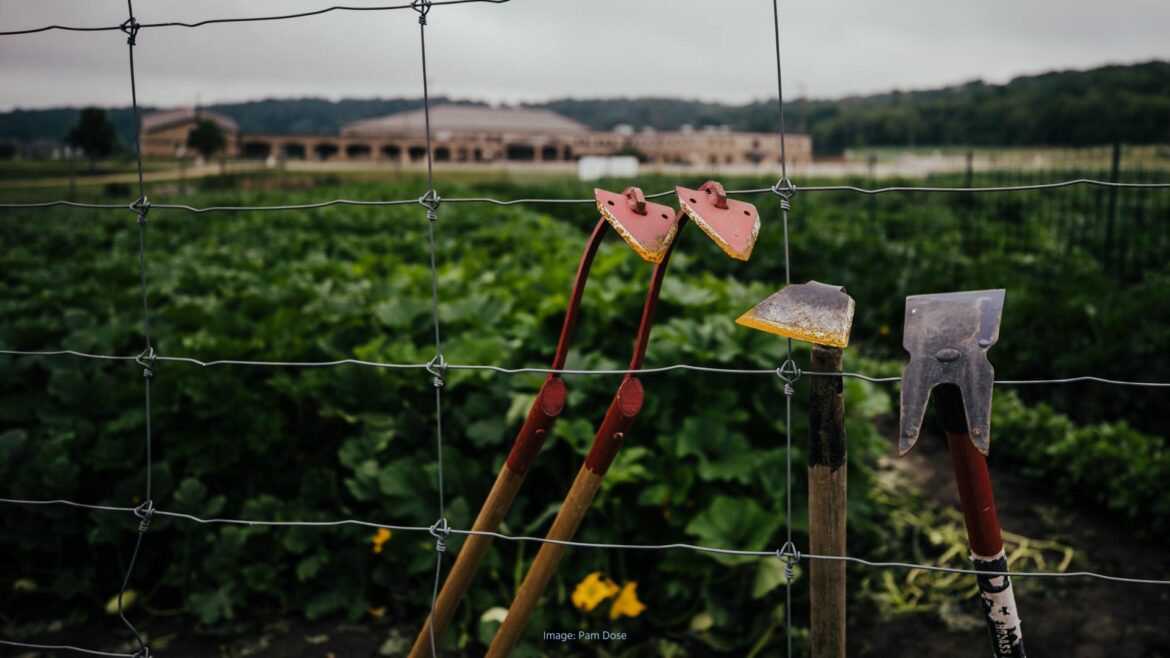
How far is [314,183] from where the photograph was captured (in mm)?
Result: 47719

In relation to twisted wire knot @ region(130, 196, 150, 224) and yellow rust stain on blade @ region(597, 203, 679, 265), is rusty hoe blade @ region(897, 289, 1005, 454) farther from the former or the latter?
twisted wire knot @ region(130, 196, 150, 224)

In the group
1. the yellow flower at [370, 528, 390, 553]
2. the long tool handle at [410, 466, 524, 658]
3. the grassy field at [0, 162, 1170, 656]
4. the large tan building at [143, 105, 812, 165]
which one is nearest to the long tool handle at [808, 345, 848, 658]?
the long tool handle at [410, 466, 524, 658]

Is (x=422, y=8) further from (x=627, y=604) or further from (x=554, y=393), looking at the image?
(x=627, y=604)

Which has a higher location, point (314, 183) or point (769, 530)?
point (314, 183)

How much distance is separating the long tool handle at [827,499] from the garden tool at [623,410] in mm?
248

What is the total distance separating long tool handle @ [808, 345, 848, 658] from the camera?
127 centimetres

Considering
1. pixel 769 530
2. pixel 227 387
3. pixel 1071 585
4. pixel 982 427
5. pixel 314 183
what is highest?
pixel 314 183

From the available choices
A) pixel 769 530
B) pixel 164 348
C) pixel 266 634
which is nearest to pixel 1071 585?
pixel 769 530

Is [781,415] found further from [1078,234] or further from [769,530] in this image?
[1078,234]

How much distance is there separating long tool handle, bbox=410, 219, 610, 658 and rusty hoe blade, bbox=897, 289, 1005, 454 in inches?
19.1

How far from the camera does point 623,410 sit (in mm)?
1289

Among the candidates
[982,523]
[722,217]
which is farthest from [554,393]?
[982,523]

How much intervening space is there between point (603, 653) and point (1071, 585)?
1.78 m

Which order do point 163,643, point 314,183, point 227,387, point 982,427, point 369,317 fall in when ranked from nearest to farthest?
point 982,427 < point 163,643 < point 227,387 < point 369,317 < point 314,183
